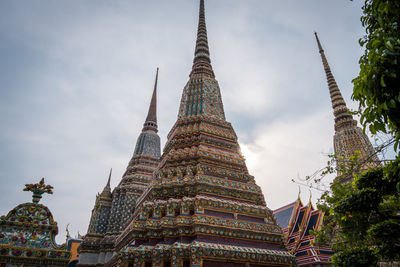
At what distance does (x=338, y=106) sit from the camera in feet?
83.7

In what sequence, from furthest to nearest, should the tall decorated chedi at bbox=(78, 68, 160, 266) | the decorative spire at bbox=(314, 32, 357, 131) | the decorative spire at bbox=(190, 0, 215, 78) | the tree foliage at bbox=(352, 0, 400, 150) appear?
the decorative spire at bbox=(314, 32, 357, 131) → the tall decorated chedi at bbox=(78, 68, 160, 266) → the decorative spire at bbox=(190, 0, 215, 78) → the tree foliage at bbox=(352, 0, 400, 150)

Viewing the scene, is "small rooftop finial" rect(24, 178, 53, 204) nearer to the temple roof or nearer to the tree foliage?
the temple roof

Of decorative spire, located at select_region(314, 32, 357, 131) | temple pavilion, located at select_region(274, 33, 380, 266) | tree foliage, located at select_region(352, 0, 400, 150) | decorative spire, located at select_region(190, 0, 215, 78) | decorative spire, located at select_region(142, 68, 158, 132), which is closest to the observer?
tree foliage, located at select_region(352, 0, 400, 150)

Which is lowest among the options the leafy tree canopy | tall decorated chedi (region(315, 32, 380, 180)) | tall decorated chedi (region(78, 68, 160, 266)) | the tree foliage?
the leafy tree canopy

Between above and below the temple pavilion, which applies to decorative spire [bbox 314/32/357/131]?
above

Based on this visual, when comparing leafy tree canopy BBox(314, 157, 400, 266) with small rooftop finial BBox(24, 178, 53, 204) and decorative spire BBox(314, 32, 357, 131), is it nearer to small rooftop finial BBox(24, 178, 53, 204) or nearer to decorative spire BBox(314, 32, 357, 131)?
small rooftop finial BBox(24, 178, 53, 204)

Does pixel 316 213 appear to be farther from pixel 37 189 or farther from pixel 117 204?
pixel 117 204

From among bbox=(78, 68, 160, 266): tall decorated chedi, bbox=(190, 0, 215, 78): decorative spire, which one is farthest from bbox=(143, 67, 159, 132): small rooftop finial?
bbox=(190, 0, 215, 78): decorative spire

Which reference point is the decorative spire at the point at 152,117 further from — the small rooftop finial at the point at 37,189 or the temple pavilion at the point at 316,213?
Answer: the small rooftop finial at the point at 37,189

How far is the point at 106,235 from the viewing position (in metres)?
17.8

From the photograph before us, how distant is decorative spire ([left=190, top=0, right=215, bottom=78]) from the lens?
52.2ft

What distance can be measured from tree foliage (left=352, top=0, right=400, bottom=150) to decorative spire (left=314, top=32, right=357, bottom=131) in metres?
22.2

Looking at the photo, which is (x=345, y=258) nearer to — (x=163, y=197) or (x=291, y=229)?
(x=163, y=197)

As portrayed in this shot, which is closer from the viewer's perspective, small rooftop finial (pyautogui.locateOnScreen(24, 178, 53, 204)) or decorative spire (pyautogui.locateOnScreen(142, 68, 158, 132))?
small rooftop finial (pyautogui.locateOnScreen(24, 178, 53, 204))
